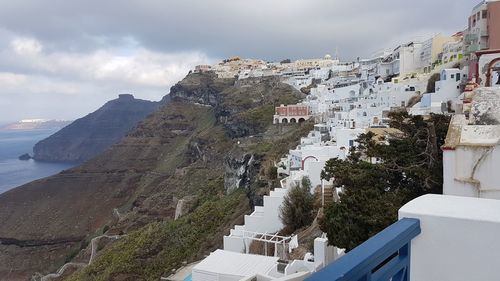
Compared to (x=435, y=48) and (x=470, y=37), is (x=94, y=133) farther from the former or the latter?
(x=470, y=37)

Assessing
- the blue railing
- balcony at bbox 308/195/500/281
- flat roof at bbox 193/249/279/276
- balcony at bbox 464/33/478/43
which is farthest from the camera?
balcony at bbox 464/33/478/43

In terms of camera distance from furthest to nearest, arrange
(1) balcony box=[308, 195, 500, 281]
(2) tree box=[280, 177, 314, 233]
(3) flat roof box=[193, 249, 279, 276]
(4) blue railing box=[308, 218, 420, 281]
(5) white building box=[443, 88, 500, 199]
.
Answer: (2) tree box=[280, 177, 314, 233] → (3) flat roof box=[193, 249, 279, 276] → (5) white building box=[443, 88, 500, 199] → (1) balcony box=[308, 195, 500, 281] → (4) blue railing box=[308, 218, 420, 281]

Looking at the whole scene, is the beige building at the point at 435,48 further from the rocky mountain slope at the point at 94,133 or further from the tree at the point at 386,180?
the rocky mountain slope at the point at 94,133

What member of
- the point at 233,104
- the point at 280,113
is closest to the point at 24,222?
the point at 233,104

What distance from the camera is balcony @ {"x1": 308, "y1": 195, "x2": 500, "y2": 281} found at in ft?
5.90

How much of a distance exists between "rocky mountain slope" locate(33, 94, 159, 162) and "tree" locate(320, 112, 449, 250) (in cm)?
14975

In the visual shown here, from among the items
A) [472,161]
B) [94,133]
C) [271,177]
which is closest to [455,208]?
[472,161]

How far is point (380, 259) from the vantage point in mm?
1608

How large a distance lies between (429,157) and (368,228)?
1.82 m

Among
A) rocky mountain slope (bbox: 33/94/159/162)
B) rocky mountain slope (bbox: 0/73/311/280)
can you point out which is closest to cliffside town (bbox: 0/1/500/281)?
rocky mountain slope (bbox: 0/73/311/280)

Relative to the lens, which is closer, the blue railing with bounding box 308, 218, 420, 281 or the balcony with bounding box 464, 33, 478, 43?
the blue railing with bounding box 308, 218, 420, 281

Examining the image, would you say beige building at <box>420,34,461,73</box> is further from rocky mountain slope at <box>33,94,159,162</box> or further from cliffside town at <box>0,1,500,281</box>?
rocky mountain slope at <box>33,94,159,162</box>

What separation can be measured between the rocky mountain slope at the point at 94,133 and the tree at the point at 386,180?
150 meters

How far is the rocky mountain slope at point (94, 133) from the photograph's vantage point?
158 metres
